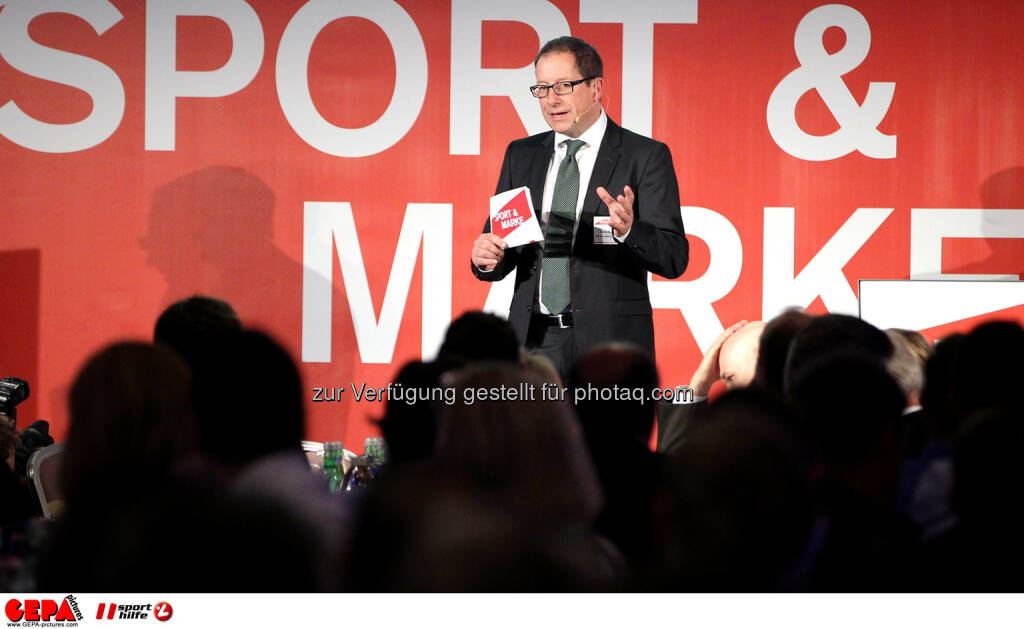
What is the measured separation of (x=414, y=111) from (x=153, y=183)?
1.38 m

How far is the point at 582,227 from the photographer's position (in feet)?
11.4

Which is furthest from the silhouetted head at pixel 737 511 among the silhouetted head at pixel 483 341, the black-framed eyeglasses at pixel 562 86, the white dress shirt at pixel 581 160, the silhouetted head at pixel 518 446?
the black-framed eyeglasses at pixel 562 86

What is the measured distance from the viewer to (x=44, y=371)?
4746mm

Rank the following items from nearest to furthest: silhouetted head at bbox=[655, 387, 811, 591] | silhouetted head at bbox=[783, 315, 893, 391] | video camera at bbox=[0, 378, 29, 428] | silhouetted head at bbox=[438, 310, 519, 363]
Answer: silhouetted head at bbox=[655, 387, 811, 591], silhouetted head at bbox=[783, 315, 893, 391], silhouetted head at bbox=[438, 310, 519, 363], video camera at bbox=[0, 378, 29, 428]

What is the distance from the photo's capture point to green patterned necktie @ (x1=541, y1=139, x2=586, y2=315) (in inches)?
135

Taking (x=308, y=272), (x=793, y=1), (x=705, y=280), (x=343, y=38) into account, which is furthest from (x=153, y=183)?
(x=793, y=1)

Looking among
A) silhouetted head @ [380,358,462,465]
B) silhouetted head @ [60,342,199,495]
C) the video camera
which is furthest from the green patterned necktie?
the video camera

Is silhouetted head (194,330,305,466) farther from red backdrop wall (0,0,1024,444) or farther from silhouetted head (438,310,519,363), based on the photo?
red backdrop wall (0,0,1024,444)

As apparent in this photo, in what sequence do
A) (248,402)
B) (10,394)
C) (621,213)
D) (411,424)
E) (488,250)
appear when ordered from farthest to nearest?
(10,394) < (488,250) < (621,213) < (411,424) < (248,402)
